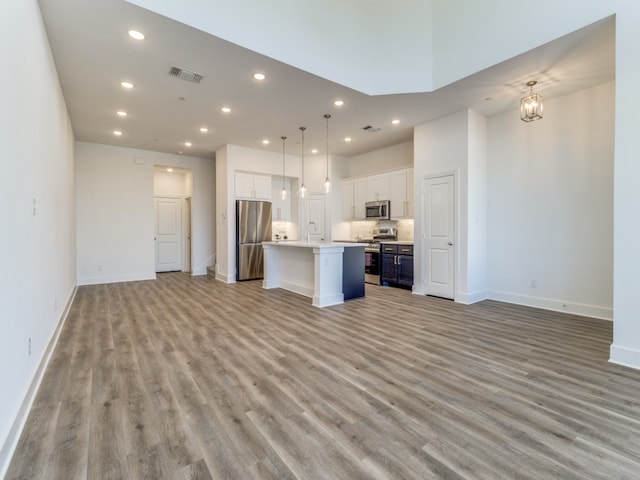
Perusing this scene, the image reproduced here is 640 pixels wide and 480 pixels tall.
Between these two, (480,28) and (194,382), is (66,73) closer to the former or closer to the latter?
(194,382)

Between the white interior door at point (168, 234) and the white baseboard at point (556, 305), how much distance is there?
27.5 feet

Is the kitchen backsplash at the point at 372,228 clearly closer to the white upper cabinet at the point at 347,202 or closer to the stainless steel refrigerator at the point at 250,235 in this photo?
the white upper cabinet at the point at 347,202

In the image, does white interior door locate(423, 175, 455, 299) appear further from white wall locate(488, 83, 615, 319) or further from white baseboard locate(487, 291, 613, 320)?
white baseboard locate(487, 291, 613, 320)

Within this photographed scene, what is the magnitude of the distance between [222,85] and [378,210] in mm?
4280

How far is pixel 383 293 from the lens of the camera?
230 inches

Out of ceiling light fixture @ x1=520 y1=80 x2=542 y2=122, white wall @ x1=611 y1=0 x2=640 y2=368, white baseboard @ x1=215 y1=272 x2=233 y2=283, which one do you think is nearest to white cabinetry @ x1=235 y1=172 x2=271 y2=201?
white baseboard @ x1=215 y1=272 x2=233 y2=283

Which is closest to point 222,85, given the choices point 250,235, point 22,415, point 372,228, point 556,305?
point 250,235

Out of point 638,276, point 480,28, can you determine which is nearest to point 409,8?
point 480,28

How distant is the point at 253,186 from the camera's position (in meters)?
7.50

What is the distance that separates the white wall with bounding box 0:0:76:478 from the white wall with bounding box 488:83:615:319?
596 cm

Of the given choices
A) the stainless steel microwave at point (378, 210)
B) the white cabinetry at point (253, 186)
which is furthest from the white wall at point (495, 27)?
the white cabinetry at point (253, 186)

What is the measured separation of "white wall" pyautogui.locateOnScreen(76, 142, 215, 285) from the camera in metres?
6.81

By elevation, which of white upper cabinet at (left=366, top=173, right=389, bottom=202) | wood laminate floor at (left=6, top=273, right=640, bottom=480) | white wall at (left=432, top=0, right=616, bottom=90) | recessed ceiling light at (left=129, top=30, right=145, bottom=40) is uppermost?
white wall at (left=432, top=0, right=616, bottom=90)

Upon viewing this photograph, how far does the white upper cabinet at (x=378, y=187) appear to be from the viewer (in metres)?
7.02
